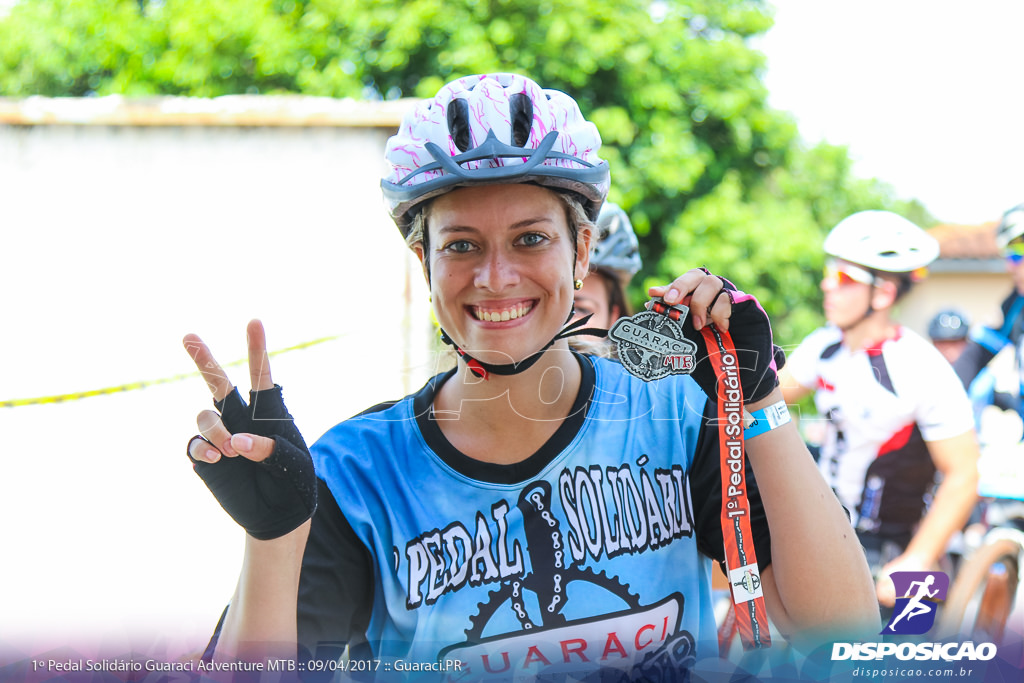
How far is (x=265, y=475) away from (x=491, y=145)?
0.83 metres

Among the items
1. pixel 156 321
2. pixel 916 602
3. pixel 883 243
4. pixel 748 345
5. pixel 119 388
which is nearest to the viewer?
pixel 748 345

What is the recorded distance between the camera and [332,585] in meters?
1.57

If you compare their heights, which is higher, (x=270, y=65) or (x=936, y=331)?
(x=270, y=65)

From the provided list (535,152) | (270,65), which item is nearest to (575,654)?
(535,152)

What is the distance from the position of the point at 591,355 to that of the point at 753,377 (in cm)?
59

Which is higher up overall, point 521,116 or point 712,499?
point 521,116

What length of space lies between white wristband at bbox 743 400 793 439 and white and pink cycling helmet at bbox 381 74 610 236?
2.08ft

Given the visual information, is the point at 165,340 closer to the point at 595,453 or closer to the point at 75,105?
the point at 75,105

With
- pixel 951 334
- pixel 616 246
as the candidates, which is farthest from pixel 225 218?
pixel 951 334

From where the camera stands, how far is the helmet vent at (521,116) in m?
1.77

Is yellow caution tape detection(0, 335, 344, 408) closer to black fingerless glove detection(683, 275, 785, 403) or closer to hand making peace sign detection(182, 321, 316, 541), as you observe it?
hand making peace sign detection(182, 321, 316, 541)

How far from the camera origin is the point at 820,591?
158cm

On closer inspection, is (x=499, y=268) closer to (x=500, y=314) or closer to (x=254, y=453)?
(x=500, y=314)

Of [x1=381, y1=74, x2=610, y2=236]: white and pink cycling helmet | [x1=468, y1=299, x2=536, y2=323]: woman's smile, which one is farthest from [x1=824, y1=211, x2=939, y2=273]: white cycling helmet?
[x1=468, y1=299, x2=536, y2=323]: woman's smile
